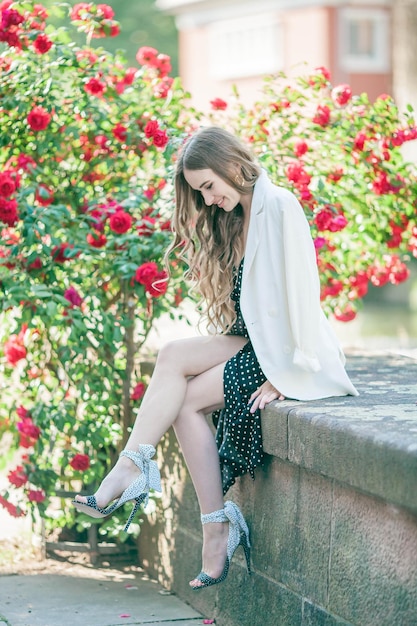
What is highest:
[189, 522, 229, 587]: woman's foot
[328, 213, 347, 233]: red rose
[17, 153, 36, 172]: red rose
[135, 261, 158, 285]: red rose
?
[17, 153, 36, 172]: red rose

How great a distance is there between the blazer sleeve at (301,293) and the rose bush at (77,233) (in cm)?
80

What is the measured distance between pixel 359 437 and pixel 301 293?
729mm

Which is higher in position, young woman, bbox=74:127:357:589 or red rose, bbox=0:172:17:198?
red rose, bbox=0:172:17:198

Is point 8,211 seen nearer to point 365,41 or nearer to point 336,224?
point 336,224

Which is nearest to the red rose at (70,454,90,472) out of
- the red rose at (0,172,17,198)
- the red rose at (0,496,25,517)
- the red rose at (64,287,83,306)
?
the red rose at (0,496,25,517)

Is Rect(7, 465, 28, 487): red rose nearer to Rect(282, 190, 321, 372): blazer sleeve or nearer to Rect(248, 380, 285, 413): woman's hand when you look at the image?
Rect(248, 380, 285, 413): woman's hand

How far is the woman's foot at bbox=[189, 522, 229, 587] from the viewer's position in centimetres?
367

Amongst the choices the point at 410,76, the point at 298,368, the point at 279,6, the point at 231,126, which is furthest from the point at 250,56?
the point at 298,368

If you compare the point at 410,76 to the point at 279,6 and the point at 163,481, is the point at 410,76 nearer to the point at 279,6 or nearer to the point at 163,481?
the point at 279,6

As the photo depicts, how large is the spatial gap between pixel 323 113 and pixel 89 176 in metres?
1.00

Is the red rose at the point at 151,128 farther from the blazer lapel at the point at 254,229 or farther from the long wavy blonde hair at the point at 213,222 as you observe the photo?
the blazer lapel at the point at 254,229

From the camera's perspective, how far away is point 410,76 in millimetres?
19219

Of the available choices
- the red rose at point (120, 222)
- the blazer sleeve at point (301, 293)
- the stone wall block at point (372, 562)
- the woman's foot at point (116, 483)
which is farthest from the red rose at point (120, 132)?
the stone wall block at point (372, 562)

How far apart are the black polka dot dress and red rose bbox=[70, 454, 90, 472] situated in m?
0.90
